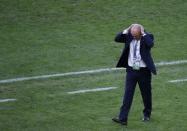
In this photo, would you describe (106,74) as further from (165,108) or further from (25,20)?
(25,20)

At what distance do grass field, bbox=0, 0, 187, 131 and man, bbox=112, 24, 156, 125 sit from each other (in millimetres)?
606

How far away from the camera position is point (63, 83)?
18.2 metres

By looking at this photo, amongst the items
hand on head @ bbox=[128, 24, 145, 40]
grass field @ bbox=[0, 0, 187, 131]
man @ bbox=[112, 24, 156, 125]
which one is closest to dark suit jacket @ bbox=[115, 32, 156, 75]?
man @ bbox=[112, 24, 156, 125]

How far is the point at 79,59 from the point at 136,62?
262 inches

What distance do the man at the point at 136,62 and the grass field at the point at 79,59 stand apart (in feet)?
1.99

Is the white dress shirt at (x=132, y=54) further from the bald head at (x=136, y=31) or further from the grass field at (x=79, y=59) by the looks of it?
the grass field at (x=79, y=59)

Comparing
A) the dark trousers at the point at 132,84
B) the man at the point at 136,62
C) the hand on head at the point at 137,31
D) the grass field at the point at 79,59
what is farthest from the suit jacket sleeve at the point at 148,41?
the grass field at the point at 79,59

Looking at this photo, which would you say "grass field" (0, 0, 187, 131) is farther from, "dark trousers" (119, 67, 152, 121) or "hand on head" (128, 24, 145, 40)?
"hand on head" (128, 24, 145, 40)

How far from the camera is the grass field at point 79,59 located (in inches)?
592

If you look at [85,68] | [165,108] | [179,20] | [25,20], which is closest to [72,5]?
[25,20]

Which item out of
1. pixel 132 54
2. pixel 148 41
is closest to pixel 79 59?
pixel 132 54

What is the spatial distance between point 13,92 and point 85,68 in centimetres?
301

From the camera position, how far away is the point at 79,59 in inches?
816

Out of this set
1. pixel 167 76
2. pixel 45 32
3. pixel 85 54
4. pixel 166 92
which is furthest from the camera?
pixel 45 32
